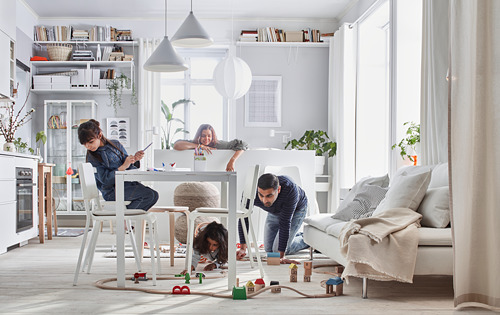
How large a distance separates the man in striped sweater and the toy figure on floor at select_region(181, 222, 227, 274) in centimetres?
57

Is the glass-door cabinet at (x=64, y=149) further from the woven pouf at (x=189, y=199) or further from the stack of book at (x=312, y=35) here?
the stack of book at (x=312, y=35)

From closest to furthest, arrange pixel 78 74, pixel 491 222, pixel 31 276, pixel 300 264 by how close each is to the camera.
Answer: pixel 491 222, pixel 31 276, pixel 300 264, pixel 78 74

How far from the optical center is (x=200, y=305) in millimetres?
2904

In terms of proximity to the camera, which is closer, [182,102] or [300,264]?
[300,264]

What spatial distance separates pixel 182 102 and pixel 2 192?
3454mm

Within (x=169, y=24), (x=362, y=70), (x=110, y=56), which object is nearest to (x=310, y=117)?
(x=362, y=70)

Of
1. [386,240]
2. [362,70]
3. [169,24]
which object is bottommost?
[386,240]

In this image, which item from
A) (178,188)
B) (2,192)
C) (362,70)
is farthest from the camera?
(362,70)

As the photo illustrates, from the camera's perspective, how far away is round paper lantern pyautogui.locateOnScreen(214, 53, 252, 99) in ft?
21.1

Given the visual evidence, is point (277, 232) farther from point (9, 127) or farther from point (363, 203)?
point (9, 127)

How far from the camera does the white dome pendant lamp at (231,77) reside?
21.1 ft

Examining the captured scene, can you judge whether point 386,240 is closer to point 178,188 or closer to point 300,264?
point 300,264

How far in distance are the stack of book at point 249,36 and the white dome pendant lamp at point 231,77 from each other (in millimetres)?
1377

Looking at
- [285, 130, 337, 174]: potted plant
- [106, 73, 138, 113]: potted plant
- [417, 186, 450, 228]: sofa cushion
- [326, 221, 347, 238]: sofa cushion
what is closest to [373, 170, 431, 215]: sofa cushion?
[417, 186, 450, 228]: sofa cushion
